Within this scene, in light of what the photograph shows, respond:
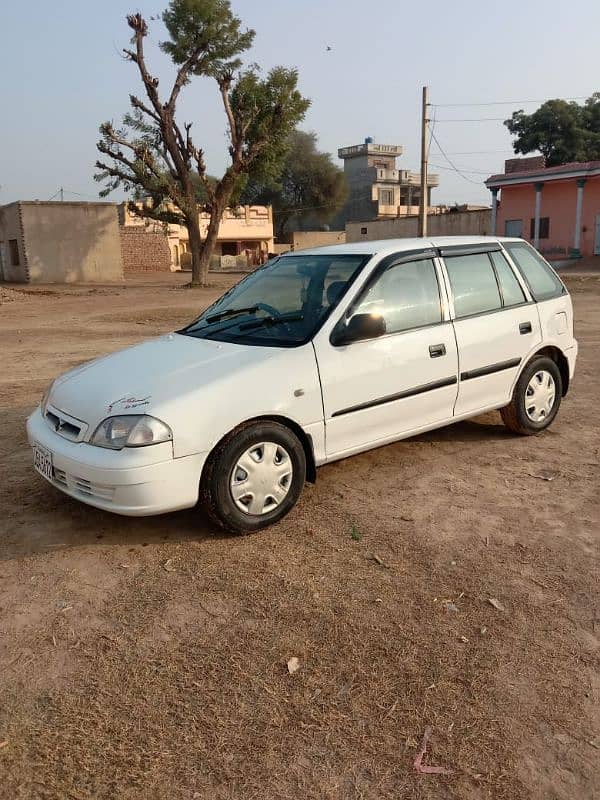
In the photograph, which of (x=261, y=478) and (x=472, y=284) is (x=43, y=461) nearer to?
(x=261, y=478)

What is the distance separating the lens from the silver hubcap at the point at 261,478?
12.5 ft

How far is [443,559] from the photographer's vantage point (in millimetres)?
3602

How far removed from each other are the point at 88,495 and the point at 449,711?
2.19 meters

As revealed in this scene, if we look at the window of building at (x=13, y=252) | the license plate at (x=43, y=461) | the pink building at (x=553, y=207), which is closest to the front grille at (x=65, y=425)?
the license plate at (x=43, y=461)

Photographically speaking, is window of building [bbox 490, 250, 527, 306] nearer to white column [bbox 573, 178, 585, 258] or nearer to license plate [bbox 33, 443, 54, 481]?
license plate [bbox 33, 443, 54, 481]

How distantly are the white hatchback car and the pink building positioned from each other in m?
31.0

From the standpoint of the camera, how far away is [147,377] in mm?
3924

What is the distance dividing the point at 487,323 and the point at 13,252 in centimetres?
3428

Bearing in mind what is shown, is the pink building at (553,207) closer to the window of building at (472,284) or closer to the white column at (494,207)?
the white column at (494,207)

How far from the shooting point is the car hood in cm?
371

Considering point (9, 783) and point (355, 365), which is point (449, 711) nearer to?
point (9, 783)

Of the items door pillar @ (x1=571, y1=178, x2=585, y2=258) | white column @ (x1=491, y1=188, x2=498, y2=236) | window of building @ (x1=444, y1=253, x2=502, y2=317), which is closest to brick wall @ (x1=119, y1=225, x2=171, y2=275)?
white column @ (x1=491, y1=188, x2=498, y2=236)

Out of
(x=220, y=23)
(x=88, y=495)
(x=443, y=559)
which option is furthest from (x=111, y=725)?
(x=220, y=23)

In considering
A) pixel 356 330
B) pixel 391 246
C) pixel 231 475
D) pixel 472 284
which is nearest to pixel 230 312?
pixel 356 330
